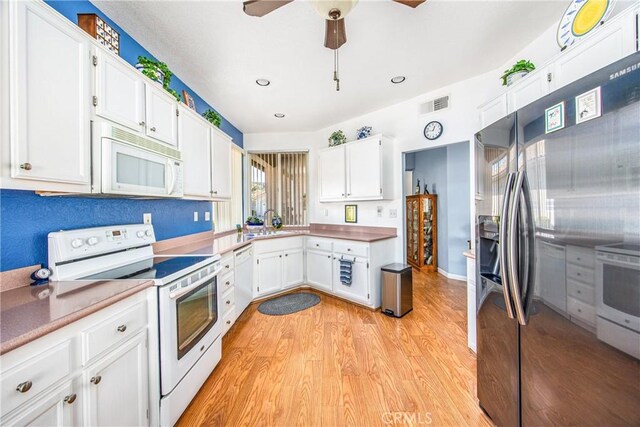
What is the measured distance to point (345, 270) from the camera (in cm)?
321

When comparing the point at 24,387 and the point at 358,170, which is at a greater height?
the point at 358,170

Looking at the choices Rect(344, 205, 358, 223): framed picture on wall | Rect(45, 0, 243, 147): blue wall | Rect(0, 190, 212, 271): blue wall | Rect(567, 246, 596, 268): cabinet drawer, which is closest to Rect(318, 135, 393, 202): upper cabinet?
Rect(344, 205, 358, 223): framed picture on wall

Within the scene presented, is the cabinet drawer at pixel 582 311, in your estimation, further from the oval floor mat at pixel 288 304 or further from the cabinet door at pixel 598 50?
the oval floor mat at pixel 288 304

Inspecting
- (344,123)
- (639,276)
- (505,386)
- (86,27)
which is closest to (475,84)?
(344,123)

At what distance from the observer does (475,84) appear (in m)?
2.75

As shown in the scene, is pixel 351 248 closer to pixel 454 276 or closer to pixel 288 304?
pixel 288 304

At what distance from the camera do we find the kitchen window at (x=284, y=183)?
14.9 feet

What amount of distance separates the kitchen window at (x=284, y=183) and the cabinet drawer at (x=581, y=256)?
384 cm

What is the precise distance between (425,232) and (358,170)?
8.23 ft

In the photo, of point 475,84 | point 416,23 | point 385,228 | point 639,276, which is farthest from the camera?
point 385,228

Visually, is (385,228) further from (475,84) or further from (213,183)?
(213,183)

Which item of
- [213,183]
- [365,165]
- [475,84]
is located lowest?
[213,183]

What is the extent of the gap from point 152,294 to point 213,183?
1.66 m

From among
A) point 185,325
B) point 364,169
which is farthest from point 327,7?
point 364,169
